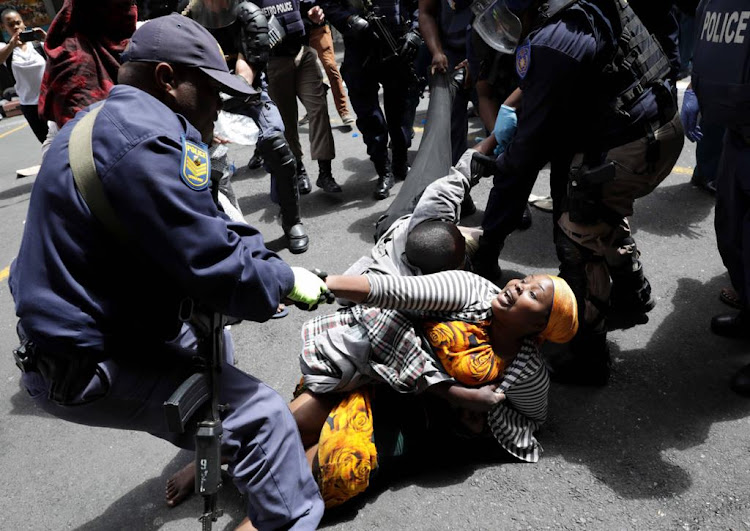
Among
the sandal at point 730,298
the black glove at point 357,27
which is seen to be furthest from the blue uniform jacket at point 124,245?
the black glove at point 357,27

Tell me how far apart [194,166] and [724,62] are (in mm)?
2050

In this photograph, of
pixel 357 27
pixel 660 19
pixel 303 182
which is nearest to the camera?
pixel 660 19

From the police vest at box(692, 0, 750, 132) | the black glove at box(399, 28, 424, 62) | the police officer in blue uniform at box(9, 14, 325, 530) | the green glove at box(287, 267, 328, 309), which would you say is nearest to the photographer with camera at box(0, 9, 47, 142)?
the black glove at box(399, 28, 424, 62)

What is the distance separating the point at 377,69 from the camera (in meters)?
4.65

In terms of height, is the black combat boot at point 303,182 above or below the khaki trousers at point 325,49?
below

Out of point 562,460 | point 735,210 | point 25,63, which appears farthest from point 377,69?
point 25,63

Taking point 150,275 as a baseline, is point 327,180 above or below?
below

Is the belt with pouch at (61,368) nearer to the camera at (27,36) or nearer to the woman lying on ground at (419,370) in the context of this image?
the woman lying on ground at (419,370)

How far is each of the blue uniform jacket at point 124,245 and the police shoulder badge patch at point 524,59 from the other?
4.28 feet

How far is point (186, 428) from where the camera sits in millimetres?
1867

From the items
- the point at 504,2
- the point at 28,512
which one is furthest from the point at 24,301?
the point at 504,2

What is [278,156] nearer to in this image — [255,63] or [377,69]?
[255,63]

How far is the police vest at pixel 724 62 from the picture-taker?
2287mm

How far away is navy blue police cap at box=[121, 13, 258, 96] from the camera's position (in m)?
1.71
